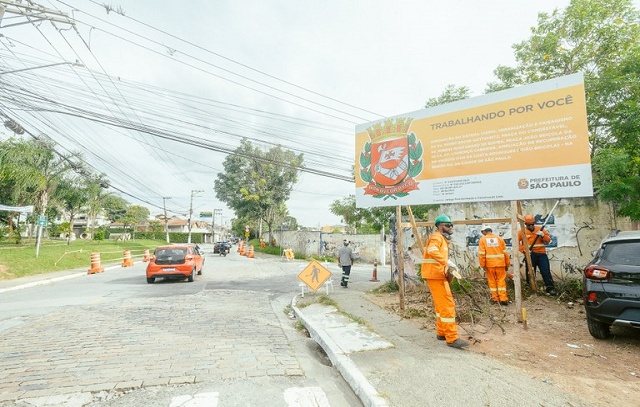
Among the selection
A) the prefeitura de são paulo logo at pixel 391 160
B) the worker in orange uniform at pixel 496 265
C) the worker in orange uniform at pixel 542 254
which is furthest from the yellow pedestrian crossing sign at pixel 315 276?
the worker in orange uniform at pixel 542 254

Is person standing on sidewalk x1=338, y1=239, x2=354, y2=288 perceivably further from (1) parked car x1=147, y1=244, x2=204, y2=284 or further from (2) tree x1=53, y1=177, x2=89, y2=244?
(2) tree x1=53, y1=177, x2=89, y2=244

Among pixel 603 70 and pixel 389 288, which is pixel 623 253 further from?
pixel 603 70

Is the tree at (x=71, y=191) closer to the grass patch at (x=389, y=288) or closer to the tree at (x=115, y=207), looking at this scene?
the tree at (x=115, y=207)

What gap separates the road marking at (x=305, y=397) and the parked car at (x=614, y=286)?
4.00 metres

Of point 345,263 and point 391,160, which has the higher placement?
point 391,160

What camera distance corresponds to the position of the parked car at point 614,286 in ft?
13.8

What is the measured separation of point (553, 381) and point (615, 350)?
71.1 inches

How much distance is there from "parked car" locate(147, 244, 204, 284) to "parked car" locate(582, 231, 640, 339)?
39.6 ft

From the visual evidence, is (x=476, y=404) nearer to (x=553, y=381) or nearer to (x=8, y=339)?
(x=553, y=381)

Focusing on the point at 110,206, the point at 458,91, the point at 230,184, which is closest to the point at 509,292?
the point at 458,91

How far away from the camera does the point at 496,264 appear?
23.2ft

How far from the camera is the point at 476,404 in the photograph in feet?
9.94

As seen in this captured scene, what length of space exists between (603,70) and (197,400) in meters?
14.4

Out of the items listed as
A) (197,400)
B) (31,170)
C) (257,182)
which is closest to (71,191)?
Answer: (31,170)
